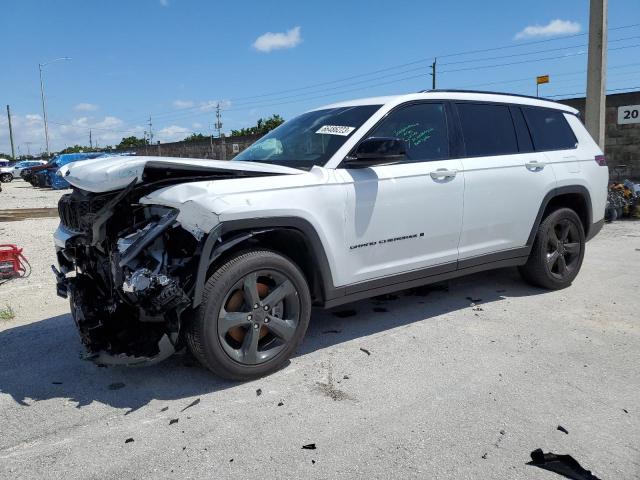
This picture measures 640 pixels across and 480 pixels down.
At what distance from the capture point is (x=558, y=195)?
5.37 m

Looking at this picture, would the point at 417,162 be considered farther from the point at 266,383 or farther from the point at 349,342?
the point at 266,383

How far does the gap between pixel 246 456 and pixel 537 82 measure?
683 inches

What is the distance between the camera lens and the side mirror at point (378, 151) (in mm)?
3752

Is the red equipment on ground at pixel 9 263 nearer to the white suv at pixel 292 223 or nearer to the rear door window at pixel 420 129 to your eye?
the white suv at pixel 292 223

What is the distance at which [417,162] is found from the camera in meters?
4.26

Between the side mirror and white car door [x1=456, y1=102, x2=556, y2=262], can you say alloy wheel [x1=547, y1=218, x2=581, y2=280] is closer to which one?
white car door [x1=456, y1=102, x2=556, y2=262]

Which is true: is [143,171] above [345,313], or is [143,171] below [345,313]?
above

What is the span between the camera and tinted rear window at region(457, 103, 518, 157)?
469 cm

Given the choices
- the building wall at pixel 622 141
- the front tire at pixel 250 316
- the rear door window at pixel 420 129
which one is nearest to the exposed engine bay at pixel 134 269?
the front tire at pixel 250 316

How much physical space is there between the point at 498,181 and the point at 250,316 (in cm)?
263

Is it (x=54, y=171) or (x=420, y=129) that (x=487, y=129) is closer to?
(x=420, y=129)

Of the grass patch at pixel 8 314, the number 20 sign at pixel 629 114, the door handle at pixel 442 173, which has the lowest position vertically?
the grass patch at pixel 8 314

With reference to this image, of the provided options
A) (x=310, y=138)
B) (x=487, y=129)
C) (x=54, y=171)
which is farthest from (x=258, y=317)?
(x=54, y=171)

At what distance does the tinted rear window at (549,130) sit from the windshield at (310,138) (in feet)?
6.53
